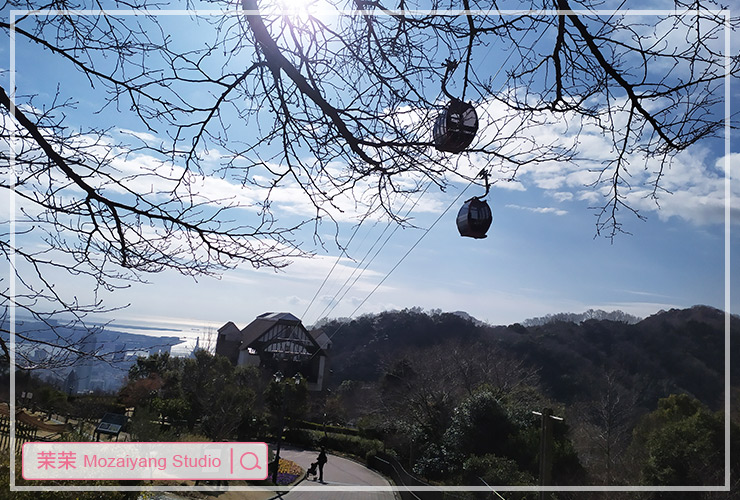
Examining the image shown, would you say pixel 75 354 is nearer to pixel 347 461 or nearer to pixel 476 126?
pixel 476 126

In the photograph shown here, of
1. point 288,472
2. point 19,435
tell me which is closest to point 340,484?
point 288,472

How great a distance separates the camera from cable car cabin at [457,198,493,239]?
443 cm

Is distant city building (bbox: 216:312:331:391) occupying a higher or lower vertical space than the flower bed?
higher

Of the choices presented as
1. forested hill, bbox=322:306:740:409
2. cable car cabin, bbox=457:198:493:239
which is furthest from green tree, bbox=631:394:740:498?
forested hill, bbox=322:306:740:409

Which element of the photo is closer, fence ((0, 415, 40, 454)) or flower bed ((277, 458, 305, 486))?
fence ((0, 415, 40, 454))

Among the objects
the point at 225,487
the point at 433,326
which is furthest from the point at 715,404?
the point at 433,326

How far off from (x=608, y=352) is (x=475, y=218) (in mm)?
35233

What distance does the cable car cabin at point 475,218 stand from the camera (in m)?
4.43

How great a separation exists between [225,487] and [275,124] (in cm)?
1343

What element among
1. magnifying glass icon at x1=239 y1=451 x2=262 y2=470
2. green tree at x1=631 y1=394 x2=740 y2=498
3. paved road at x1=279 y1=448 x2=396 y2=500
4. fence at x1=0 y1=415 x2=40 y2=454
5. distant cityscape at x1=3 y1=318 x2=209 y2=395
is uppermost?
distant cityscape at x1=3 y1=318 x2=209 y2=395

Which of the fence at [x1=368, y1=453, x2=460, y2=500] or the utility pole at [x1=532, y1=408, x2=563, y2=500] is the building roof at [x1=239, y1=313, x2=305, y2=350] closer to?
the fence at [x1=368, y1=453, x2=460, y2=500]

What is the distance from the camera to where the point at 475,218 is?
444 cm

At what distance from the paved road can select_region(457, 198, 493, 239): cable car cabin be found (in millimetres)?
12316

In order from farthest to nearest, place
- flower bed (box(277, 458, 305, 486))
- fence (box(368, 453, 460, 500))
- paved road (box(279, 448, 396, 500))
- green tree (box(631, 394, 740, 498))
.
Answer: flower bed (box(277, 458, 305, 486))
paved road (box(279, 448, 396, 500))
fence (box(368, 453, 460, 500))
green tree (box(631, 394, 740, 498))
